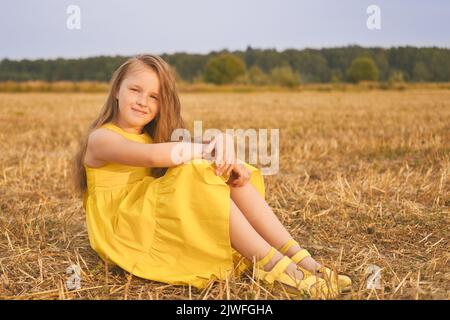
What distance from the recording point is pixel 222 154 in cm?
205

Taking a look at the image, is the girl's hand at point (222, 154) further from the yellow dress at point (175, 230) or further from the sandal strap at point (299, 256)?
the sandal strap at point (299, 256)

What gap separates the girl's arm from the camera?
2.04m

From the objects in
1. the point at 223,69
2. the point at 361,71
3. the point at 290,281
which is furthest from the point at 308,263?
the point at 223,69

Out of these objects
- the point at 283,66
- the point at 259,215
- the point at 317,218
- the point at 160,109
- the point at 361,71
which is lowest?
the point at 317,218

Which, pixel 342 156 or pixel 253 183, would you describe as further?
pixel 342 156

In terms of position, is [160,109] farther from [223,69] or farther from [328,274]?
[223,69]

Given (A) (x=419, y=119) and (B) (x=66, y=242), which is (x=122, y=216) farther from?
(A) (x=419, y=119)

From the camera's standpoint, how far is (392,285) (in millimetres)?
1991

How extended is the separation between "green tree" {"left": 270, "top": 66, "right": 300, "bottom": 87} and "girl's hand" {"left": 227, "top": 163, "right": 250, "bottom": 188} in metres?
28.7

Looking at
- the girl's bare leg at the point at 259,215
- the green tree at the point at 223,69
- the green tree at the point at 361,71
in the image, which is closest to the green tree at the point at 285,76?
the green tree at the point at 223,69

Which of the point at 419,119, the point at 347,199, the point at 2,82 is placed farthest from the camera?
the point at 2,82

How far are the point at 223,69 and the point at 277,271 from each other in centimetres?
3935

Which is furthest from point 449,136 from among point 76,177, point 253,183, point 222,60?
point 222,60

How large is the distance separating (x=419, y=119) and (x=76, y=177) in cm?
665
